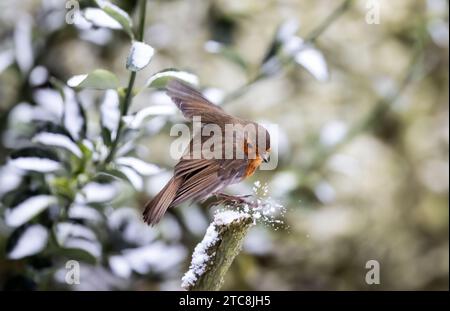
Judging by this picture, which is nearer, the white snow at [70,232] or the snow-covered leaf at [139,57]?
the snow-covered leaf at [139,57]

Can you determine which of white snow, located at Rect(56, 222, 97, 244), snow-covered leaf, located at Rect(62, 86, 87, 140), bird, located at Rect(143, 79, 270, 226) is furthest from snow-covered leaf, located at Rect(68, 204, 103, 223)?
bird, located at Rect(143, 79, 270, 226)

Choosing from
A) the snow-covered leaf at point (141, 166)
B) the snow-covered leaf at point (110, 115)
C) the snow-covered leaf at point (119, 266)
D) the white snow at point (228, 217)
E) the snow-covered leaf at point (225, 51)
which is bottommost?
the white snow at point (228, 217)

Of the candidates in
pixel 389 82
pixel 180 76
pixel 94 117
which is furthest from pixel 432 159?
pixel 180 76

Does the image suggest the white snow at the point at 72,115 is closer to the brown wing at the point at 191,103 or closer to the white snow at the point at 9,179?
the white snow at the point at 9,179

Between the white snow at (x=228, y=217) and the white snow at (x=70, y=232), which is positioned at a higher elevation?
the white snow at (x=70, y=232)

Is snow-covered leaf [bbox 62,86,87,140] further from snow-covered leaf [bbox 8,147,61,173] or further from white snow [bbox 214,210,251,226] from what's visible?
white snow [bbox 214,210,251,226]

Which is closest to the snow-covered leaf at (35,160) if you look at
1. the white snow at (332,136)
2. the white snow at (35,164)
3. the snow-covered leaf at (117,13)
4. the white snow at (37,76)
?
the white snow at (35,164)

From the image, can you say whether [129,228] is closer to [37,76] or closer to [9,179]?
[9,179]
